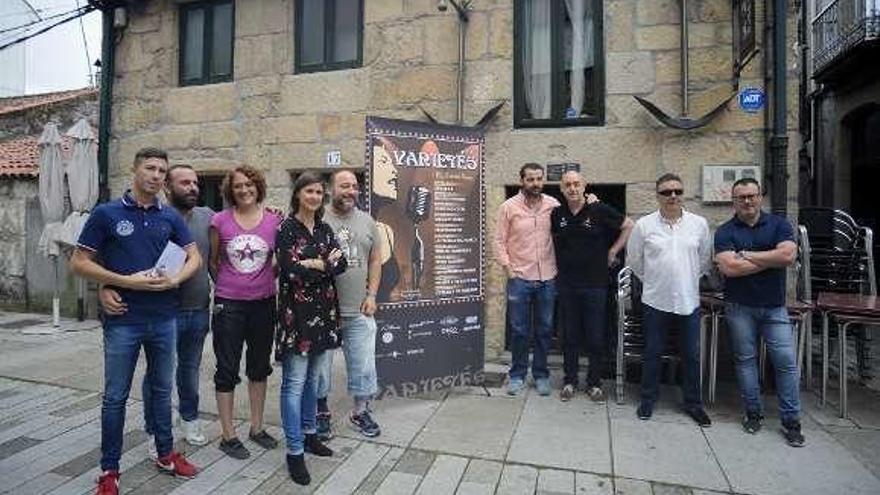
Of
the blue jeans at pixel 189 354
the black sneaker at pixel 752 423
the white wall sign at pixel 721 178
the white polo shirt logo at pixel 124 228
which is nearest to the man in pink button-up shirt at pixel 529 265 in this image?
the black sneaker at pixel 752 423

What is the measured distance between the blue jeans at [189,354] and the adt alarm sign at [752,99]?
5029 millimetres

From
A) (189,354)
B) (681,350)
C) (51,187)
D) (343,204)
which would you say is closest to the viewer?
(189,354)

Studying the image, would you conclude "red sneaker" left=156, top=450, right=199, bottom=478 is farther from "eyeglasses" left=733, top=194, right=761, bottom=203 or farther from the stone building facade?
"eyeglasses" left=733, top=194, right=761, bottom=203

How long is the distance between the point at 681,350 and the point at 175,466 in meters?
3.69

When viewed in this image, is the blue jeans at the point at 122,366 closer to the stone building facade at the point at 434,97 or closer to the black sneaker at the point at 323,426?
the black sneaker at the point at 323,426

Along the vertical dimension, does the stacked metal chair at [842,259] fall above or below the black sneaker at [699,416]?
above

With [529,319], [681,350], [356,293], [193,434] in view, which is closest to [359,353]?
[356,293]

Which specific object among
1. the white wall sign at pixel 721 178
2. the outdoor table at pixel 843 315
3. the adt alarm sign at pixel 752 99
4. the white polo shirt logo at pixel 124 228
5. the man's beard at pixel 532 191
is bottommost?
the outdoor table at pixel 843 315

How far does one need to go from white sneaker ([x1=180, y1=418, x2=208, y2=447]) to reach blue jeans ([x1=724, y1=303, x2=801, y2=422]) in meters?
3.88

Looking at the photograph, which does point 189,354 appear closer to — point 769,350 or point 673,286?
point 673,286

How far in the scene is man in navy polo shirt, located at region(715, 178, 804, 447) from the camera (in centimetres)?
419

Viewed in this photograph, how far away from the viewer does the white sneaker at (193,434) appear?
156 inches

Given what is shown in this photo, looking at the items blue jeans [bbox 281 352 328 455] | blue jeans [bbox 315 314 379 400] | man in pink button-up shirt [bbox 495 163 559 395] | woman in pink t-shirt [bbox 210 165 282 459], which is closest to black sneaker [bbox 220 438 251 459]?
woman in pink t-shirt [bbox 210 165 282 459]

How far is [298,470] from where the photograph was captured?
3.42 metres
